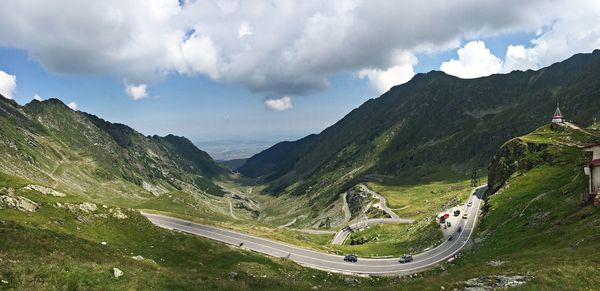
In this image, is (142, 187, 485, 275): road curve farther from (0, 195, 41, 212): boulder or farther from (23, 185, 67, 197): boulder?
(0, 195, 41, 212): boulder

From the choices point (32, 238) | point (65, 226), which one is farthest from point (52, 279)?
point (65, 226)

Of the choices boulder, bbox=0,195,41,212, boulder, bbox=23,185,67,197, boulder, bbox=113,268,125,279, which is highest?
boulder, bbox=23,185,67,197

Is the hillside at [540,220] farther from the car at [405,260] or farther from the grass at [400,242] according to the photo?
the grass at [400,242]

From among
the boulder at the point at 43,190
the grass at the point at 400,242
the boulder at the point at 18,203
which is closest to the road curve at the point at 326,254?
the grass at the point at 400,242

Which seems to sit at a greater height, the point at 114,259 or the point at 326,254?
the point at 114,259

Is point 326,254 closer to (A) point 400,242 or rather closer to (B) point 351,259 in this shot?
(B) point 351,259

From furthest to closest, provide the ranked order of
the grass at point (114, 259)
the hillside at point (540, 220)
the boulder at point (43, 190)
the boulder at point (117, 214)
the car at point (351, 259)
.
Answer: the car at point (351, 259), the boulder at point (117, 214), the boulder at point (43, 190), the hillside at point (540, 220), the grass at point (114, 259)

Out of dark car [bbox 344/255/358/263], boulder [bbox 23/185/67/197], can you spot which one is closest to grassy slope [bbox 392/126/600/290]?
dark car [bbox 344/255/358/263]

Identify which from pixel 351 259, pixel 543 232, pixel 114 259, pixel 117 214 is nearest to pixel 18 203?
pixel 117 214
